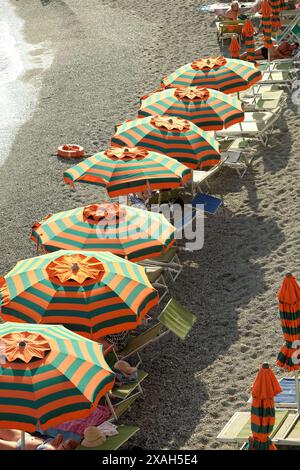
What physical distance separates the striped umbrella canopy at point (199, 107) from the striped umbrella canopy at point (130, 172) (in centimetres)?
176

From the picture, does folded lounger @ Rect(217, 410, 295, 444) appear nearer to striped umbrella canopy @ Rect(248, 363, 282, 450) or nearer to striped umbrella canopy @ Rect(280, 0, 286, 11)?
striped umbrella canopy @ Rect(248, 363, 282, 450)

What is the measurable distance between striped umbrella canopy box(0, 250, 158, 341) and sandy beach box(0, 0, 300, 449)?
1.11 m

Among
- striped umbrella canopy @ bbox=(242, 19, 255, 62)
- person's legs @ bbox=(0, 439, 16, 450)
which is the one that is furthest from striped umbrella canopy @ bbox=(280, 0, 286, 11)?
person's legs @ bbox=(0, 439, 16, 450)

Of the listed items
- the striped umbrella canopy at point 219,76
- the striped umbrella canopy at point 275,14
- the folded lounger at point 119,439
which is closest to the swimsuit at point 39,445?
the folded lounger at point 119,439

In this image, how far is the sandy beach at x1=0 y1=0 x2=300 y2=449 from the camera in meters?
11.8

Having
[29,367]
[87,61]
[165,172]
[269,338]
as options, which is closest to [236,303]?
[269,338]

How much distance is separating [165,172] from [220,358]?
349 cm

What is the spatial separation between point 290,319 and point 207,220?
627cm

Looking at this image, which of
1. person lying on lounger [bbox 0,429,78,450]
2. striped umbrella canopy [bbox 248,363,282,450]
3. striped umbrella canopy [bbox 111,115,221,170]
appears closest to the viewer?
striped umbrella canopy [bbox 248,363,282,450]

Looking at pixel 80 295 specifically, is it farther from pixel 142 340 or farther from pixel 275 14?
pixel 275 14

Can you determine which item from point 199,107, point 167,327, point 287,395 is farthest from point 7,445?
point 199,107

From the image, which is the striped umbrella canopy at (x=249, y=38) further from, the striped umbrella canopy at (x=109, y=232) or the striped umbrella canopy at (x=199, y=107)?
the striped umbrella canopy at (x=109, y=232)

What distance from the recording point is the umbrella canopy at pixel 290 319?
9.84 meters

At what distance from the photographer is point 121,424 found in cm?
1144
